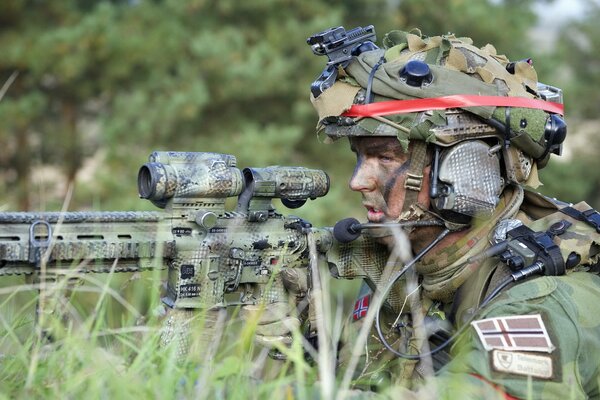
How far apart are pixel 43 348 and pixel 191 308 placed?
94 centimetres

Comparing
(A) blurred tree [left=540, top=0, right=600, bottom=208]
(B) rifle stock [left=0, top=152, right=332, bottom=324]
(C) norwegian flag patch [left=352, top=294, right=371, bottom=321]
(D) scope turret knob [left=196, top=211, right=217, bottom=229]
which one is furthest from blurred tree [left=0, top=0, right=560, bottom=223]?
(D) scope turret knob [left=196, top=211, right=217, bottom=229]

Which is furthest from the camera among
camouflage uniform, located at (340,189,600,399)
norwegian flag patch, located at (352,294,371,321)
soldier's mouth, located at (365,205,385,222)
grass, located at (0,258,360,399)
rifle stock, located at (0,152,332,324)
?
norwegian flag patch, located at (352,294,371,321)

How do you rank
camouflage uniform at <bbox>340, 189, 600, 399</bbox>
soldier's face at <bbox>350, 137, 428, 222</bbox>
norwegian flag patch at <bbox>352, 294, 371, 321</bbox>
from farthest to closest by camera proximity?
norwegian flag patch at <bbox>352, 294, 371, 321</bbox> → soldier's face at <bbox>350, 137, 428, 222</bbox> → camouflage uniform at <bbox>340, 189, 600, 399</bbox>

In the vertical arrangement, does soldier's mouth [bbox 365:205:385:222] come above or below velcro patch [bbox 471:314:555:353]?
above

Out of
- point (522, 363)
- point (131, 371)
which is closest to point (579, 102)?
point (522, 363)

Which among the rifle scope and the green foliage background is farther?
the green foliage background

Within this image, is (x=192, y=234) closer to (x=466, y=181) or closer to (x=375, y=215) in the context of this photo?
(x=375, y=215)

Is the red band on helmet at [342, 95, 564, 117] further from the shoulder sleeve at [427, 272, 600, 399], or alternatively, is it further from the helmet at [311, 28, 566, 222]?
the shoulder sleeve at [427, 272, 600, 399]

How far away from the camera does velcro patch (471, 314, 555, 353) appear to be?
3.04 meters

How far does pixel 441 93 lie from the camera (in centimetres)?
378

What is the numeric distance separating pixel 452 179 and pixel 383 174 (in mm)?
331

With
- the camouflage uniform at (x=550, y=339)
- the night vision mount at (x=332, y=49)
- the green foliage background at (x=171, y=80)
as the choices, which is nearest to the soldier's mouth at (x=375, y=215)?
the camouflage uniform at (x=550, y=339)

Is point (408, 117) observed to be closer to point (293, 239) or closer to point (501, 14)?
point (293, 239)

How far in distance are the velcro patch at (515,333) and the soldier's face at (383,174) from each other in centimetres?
92
